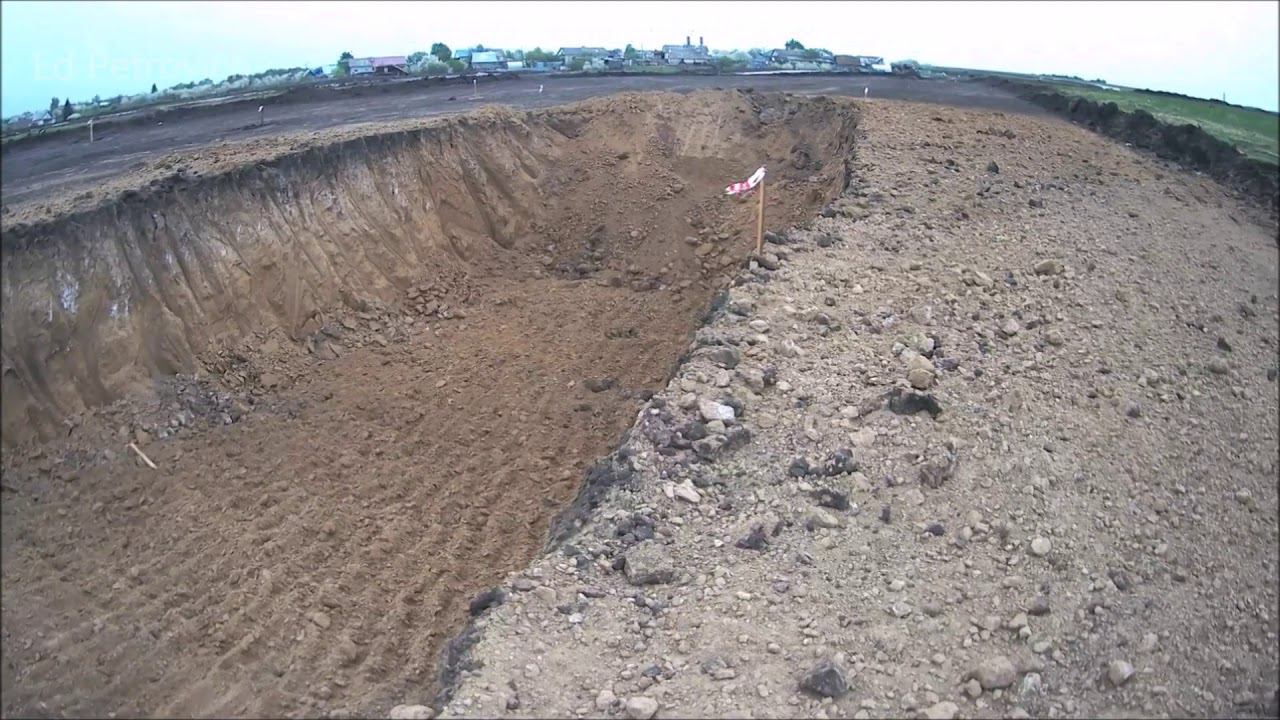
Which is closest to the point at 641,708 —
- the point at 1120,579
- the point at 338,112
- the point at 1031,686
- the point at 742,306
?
the point at 1031,686

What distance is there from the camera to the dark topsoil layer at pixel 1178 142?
11016mm

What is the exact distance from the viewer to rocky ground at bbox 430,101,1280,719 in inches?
233

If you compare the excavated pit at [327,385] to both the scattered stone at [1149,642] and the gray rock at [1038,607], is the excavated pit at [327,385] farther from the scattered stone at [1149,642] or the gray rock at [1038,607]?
the scattered stone at [1149,642]

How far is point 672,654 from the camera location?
6.32 metres

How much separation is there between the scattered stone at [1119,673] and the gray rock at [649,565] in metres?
3.03

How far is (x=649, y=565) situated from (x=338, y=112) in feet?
42.5

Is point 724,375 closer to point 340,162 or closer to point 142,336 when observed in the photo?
point 142,336

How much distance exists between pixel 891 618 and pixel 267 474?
6813mm

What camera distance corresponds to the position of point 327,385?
38.8 ft

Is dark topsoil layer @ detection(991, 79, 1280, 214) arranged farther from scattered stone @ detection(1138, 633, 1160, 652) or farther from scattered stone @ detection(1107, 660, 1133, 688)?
scattered stone @ detection(1107, 660, 1133, 688)

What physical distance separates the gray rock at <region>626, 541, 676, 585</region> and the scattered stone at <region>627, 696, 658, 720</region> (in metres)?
1.25

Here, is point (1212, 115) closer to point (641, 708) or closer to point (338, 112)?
point (641, 708)

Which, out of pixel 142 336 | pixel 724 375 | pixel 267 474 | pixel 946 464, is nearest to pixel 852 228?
pixel 724 375

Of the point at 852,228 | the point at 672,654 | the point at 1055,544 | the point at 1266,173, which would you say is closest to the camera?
the point at 672,654
